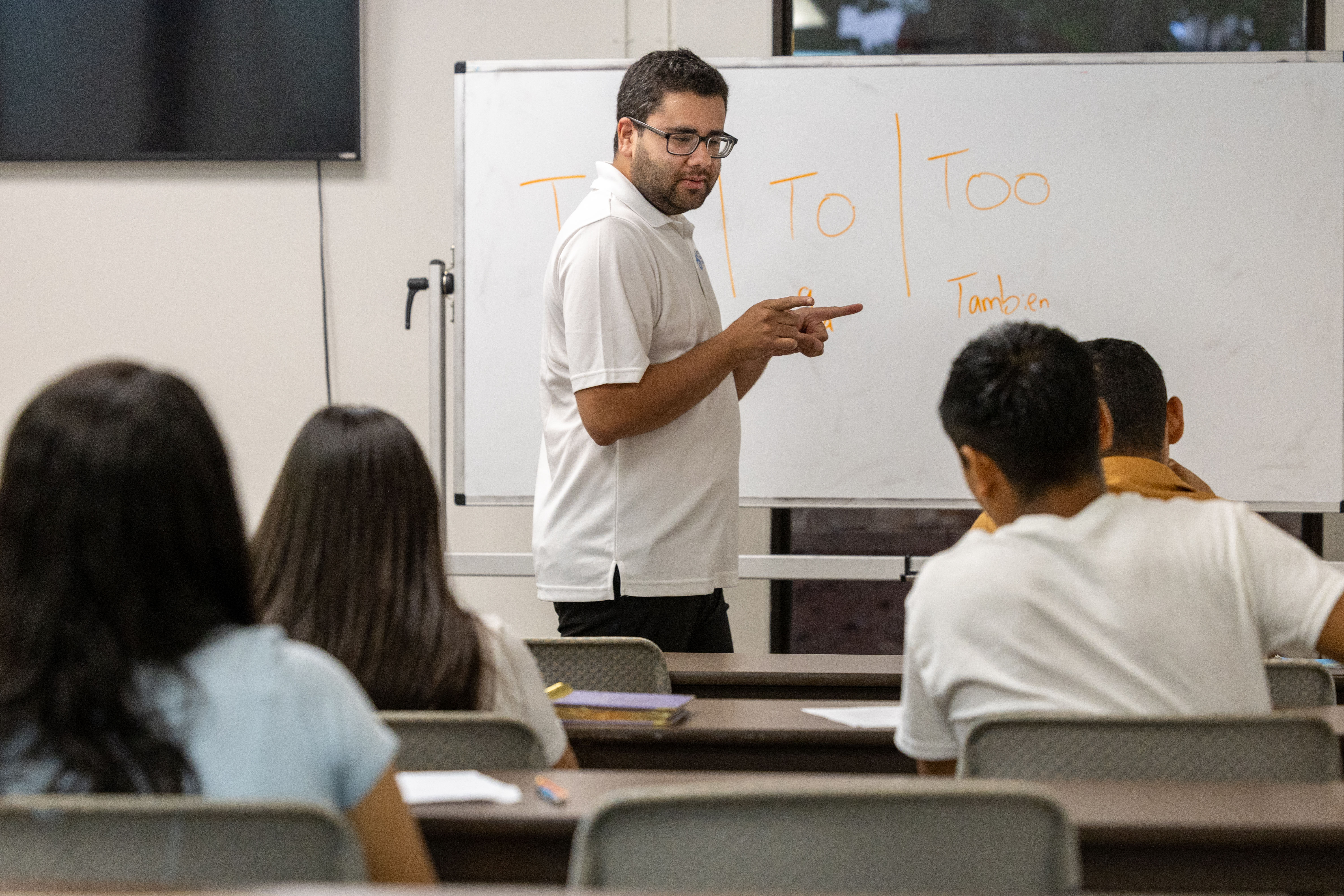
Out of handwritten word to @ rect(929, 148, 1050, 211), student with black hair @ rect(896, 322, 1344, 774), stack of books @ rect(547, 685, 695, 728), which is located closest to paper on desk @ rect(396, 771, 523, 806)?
stack of books @ rect(547, 685, 695, 728)

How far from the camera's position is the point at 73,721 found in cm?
90

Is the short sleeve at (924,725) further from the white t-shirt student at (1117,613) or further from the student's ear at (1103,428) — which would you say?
the student's ear at (1103,428)

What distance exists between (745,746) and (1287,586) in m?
0.69

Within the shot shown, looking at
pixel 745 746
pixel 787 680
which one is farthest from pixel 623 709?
pixel 787 680

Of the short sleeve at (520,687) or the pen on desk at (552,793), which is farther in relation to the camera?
the short sleeve at (520,687)

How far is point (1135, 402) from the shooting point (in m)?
1.98

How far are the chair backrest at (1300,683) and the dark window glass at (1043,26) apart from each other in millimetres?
2299

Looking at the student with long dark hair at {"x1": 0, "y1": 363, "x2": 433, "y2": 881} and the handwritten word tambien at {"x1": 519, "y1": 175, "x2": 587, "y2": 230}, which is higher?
the handwritten word tambien at {"x1": 519, "y1": 175, "x2": 587, "y2": 230}

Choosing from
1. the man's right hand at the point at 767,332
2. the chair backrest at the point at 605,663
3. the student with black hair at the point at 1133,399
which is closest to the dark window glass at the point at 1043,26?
the man's right hand at the point at 767,332

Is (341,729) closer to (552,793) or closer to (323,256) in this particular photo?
(552,793)

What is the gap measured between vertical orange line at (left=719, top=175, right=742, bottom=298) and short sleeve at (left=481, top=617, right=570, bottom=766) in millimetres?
1733

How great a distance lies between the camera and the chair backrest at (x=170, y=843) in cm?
84

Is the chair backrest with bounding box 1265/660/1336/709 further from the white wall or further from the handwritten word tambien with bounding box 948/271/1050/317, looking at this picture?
the white wall

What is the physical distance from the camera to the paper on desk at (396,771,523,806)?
3.71ft
